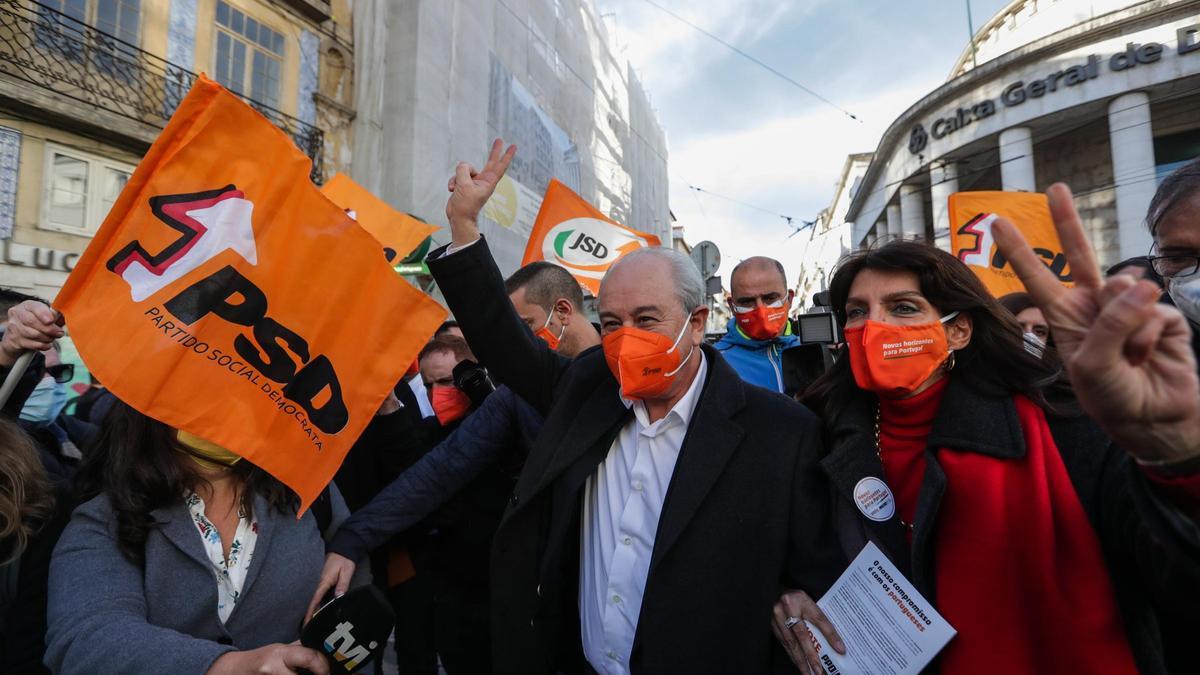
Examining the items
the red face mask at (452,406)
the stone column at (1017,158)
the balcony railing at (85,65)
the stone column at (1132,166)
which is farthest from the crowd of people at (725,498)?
the stone column at (1017,158)

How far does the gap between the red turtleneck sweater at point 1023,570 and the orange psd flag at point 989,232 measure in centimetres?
446

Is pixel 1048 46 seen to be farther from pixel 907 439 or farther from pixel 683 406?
pixel 683 406

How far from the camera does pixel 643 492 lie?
183cm

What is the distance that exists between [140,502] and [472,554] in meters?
1.43

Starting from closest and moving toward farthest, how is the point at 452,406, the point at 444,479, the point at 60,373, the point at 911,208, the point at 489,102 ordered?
the point at 444,479
the point at 60,373
the point at 452,406
the point at 489,102
the point at 911,208

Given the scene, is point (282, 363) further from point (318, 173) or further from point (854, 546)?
point (318, 173)

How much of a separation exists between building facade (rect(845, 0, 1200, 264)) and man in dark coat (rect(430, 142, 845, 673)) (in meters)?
14.9

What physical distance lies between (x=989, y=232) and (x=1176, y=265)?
4060 mm

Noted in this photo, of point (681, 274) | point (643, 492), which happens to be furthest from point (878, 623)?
point (681, 274)

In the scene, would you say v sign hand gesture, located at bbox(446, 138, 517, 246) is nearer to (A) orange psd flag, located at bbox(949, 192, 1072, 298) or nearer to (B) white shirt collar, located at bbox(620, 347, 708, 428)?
(B) white shirt collar, located at bbox(620, 347, 708, 428)

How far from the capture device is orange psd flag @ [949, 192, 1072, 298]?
5.35 meters

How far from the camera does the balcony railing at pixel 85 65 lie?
27.6 feet

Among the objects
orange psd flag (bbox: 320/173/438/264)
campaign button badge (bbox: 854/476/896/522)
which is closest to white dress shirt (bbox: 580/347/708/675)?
campaign button badge (bbox: 854/476/896/522)

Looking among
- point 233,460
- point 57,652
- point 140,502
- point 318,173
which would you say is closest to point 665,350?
point 233,460
